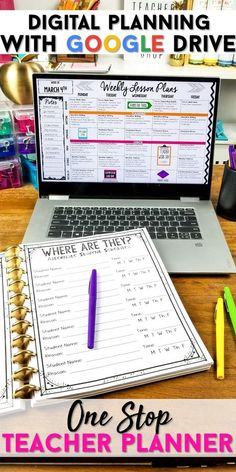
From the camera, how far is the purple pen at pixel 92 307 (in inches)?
20.8

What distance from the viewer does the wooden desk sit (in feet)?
1.60

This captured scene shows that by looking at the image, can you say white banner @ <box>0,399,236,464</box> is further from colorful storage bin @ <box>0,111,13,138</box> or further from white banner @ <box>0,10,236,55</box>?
white banner @ <box>0,10,236,55</box>

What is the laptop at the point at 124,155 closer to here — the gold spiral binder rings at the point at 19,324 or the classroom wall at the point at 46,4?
the gold spiral binder rings at the point at 19,324

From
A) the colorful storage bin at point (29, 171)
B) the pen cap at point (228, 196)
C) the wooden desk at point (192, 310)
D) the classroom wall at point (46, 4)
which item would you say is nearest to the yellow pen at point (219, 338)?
the wooden desk at point (192, 310)

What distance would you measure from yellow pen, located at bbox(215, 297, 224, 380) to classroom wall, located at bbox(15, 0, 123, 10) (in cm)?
178

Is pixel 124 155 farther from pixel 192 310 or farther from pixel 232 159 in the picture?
pixel 192 310

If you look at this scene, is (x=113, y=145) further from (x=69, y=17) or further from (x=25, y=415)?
(x=69, y=17)

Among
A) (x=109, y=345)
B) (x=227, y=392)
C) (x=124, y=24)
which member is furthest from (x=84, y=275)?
(x=124, y=24)

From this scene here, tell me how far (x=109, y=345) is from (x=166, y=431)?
0.11 meters

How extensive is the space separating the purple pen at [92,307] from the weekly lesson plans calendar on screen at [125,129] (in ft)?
0.98

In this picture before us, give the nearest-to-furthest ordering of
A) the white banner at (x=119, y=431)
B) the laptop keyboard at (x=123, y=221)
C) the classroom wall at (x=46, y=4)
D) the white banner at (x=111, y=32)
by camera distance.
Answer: the white banner at (x=119, y=431) → the laptop keyboard at (x=123, y=221) → the white banner at (x=111, y=32) → the classroom wall at (x=46, y=4)

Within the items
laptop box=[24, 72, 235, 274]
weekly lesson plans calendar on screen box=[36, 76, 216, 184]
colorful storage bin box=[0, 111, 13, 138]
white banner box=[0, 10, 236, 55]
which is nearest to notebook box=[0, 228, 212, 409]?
laptop box=[24, 72, 235, 274]

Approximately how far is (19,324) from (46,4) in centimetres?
187

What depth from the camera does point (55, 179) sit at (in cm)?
88
